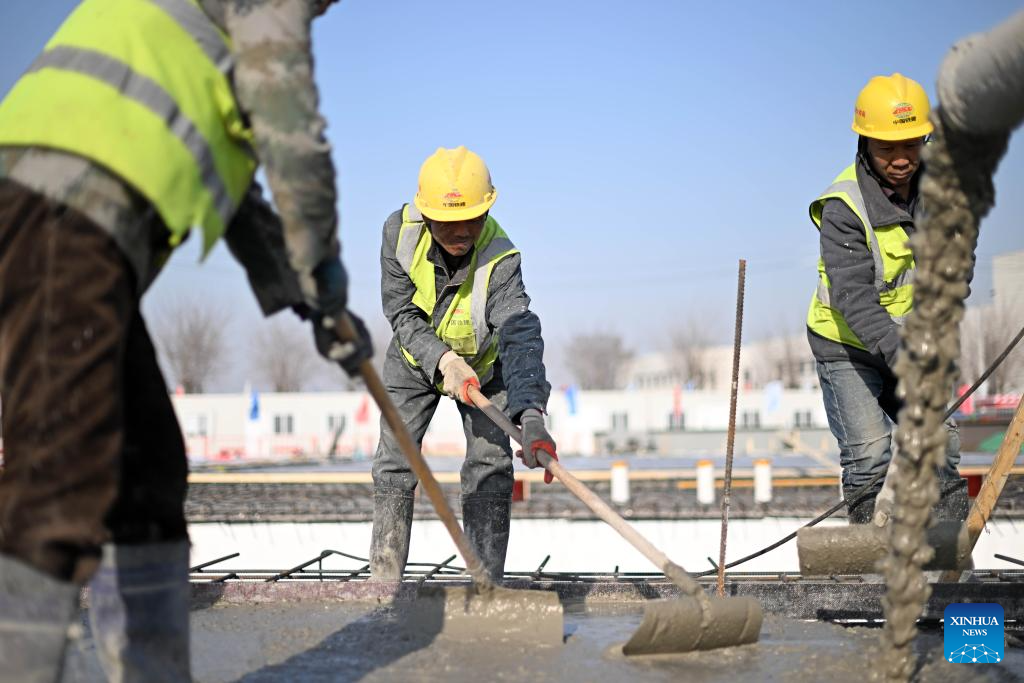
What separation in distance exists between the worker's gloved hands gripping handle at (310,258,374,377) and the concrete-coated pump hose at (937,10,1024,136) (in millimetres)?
1342

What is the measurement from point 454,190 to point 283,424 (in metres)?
40.7

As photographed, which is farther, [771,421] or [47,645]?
[771,421]

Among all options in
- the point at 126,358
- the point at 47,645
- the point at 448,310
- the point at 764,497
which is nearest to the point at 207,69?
the point at 126,358

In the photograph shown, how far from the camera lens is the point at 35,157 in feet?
6.16

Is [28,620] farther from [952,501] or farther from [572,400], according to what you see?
[572,400]

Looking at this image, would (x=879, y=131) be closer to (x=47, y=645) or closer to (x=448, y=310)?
(x=448, y=310)

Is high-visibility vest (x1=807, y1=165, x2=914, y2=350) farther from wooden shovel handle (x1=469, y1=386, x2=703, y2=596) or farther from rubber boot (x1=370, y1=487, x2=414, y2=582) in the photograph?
rubber boot (x1=370, y1=487, x2=414, y2=582)

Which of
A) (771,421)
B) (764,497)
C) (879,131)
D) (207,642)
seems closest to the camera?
(207,642)

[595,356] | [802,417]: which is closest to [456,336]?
[802,417]

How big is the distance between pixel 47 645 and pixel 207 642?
1.38 m

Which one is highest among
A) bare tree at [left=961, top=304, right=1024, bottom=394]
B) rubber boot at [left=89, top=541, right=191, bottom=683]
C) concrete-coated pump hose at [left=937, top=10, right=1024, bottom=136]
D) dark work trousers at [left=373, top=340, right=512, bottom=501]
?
bare tree at [left=961, top=304, right=1024, bottom=394]

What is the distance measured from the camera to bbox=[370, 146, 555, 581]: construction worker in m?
4.06

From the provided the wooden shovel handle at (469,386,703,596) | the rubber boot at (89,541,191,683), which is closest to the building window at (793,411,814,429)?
the wooden shovel handle at (469,386,703,596)

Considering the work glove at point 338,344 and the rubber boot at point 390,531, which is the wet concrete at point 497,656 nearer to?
the rubber boot at point 390,531
